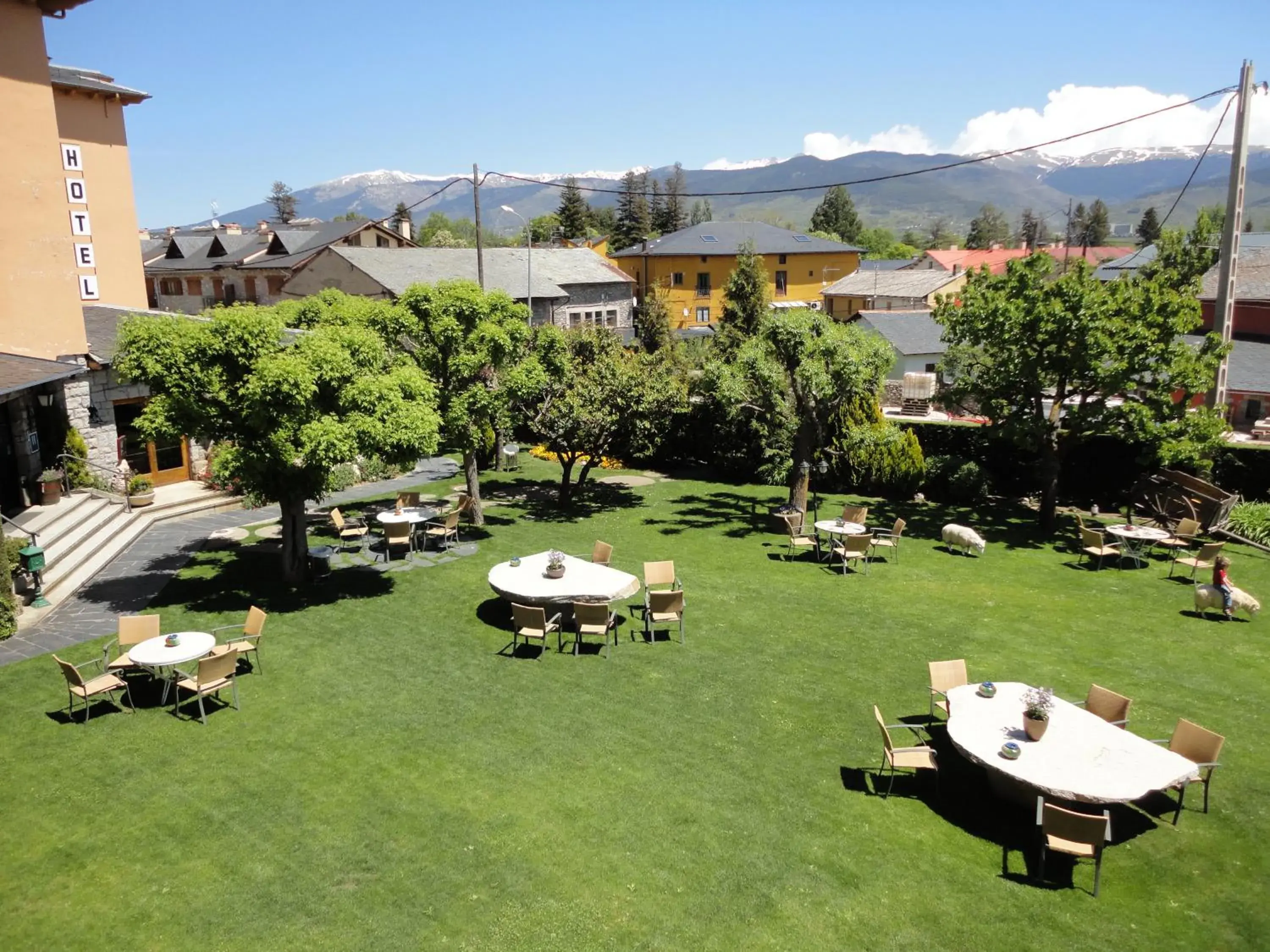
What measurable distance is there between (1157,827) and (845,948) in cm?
430

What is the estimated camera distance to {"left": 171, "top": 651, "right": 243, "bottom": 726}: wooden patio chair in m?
11.0

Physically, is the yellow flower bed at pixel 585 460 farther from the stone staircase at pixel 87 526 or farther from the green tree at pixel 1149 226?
the green tree at pixel 1149 226

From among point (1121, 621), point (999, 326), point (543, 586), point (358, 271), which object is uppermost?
point (358, 271)

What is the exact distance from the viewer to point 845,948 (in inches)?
288

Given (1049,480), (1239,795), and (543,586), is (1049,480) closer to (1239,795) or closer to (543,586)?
(1239,795)

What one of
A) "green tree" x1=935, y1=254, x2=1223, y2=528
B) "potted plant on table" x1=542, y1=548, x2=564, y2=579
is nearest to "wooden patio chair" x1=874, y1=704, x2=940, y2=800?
"potted plant on table" x1=542, y1=548, x2=564, y2=579

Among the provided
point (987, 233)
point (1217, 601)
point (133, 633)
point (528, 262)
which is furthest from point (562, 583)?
point (987, 233)

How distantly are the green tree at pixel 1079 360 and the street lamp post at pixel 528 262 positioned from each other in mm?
14105

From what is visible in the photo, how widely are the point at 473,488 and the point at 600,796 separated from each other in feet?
42.8

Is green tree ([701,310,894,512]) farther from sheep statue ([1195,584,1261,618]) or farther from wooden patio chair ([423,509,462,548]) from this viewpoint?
sheep statue ([1195,584,1261,618])

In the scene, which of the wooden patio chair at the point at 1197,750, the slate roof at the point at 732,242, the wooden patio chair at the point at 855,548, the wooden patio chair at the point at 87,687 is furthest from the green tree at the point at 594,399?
the slate roof at the point at 732,242

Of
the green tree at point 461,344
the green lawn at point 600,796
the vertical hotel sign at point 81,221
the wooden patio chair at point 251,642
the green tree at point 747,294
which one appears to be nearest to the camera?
the green lawn at point 600,796

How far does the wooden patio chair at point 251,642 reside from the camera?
40.2 ft

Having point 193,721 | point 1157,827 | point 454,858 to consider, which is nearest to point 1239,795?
point 1157,827
